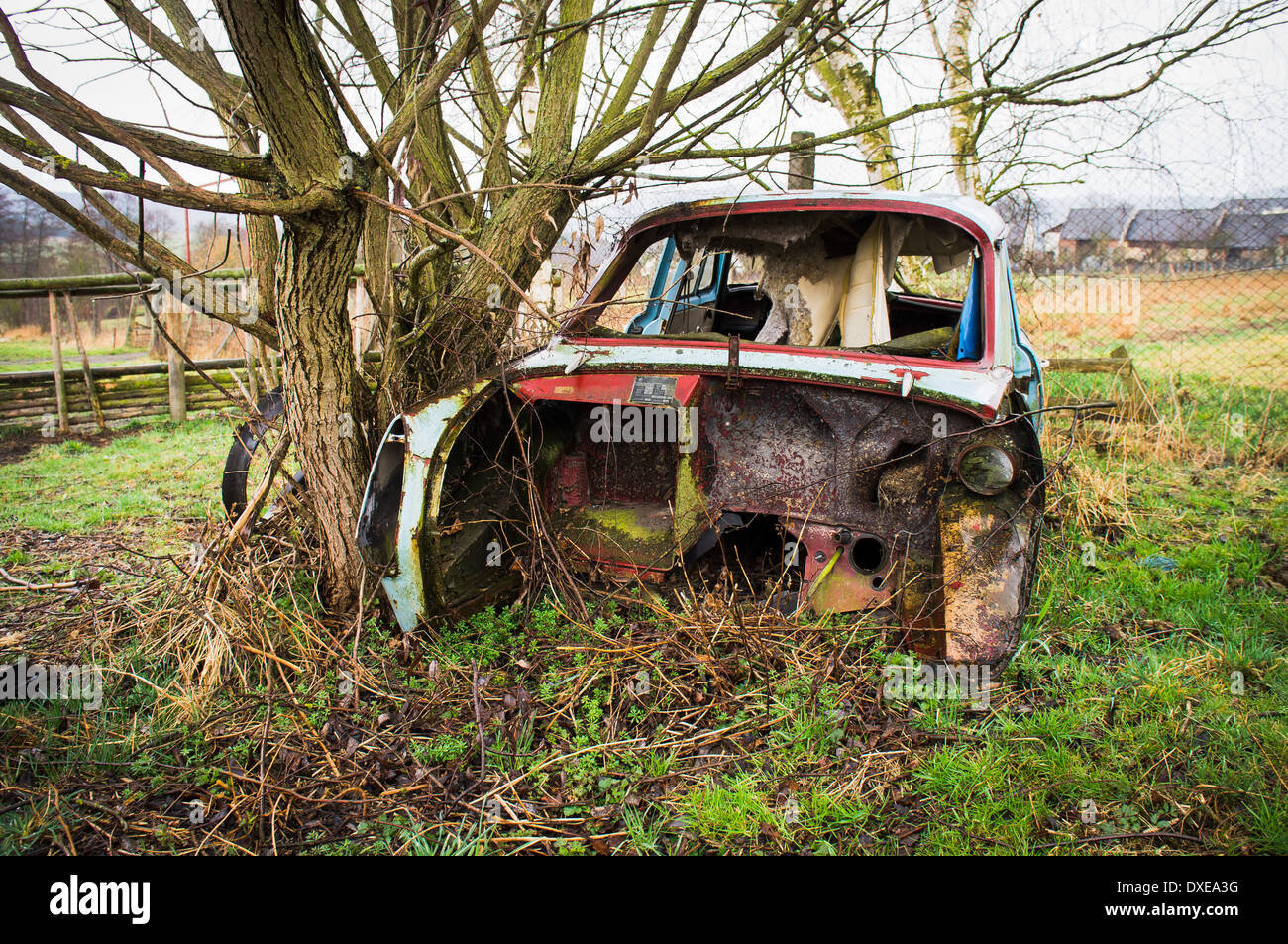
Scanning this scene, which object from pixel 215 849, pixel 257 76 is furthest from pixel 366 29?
pixel 215 849

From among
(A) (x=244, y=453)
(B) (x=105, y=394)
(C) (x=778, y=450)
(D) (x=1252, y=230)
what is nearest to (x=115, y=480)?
(A) (x=244, y=453)

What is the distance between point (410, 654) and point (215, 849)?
0.94 m

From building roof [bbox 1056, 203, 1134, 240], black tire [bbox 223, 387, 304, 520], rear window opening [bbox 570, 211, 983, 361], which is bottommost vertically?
black tire [bbox 223, 387, 304, 520]

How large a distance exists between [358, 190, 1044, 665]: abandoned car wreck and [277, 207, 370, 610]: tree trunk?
33cm

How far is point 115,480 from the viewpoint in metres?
5.87

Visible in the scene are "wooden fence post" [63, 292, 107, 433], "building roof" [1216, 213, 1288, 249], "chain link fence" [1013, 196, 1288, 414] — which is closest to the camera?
"chain link fence" [1013, 196, 1288, 414]

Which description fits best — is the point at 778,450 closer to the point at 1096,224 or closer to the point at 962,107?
the point at 962,107

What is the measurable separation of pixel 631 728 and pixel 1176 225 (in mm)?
9157

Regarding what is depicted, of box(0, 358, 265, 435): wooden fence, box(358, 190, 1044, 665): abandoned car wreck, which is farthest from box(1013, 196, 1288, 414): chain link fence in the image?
box(0, 358, 265, 435): wooden fence

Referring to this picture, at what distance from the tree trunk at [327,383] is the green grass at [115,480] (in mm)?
2284

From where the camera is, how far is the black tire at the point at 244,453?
337 cm

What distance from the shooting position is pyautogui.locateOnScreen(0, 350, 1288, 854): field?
1.97 m

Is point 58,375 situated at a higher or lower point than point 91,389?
higher

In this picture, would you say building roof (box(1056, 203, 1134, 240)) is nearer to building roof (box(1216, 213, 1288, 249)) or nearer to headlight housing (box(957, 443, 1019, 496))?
building roof (box(1216, 213, 1288, 249))
